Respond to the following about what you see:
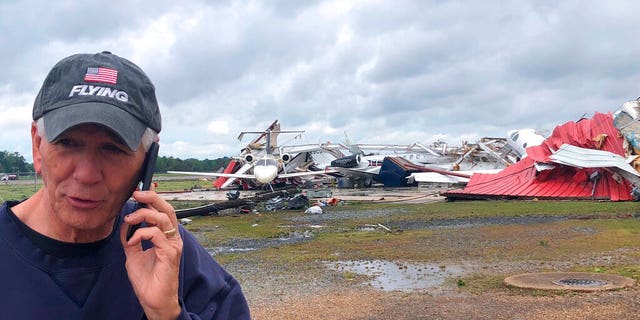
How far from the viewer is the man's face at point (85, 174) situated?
149 centimetres

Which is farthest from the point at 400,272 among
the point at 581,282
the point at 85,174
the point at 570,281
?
the point at 85,174

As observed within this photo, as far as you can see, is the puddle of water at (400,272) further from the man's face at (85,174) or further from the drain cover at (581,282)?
the man's face at (85,174)

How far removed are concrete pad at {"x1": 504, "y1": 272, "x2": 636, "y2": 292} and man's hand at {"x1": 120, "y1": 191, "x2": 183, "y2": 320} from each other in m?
6.60

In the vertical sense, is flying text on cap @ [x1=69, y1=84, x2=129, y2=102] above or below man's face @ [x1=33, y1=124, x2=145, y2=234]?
above

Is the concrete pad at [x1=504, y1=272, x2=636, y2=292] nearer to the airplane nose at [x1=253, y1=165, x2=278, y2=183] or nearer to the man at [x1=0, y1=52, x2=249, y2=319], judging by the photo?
the man at [x1=0, y1=52, x2=249, y2=319]

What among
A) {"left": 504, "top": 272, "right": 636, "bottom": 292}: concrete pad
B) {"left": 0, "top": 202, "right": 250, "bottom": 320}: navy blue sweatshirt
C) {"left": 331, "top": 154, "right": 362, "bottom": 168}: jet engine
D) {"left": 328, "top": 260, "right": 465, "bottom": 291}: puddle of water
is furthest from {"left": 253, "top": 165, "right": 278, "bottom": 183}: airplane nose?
{"left": 0, "top": 202, "right": 250, "bottom": 320}: navy blue sweatshirt

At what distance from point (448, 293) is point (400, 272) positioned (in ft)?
5.40

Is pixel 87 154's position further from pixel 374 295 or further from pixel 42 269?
pixel 374 295

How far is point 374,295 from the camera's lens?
7297mm

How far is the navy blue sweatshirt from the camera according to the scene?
146 centimetres

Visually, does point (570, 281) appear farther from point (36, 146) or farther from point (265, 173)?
point (265, 173)

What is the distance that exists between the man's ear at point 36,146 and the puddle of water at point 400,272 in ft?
21.3

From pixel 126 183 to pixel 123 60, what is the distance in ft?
1.13

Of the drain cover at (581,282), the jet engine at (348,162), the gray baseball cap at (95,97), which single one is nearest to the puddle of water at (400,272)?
the drain cover at (581,282)
